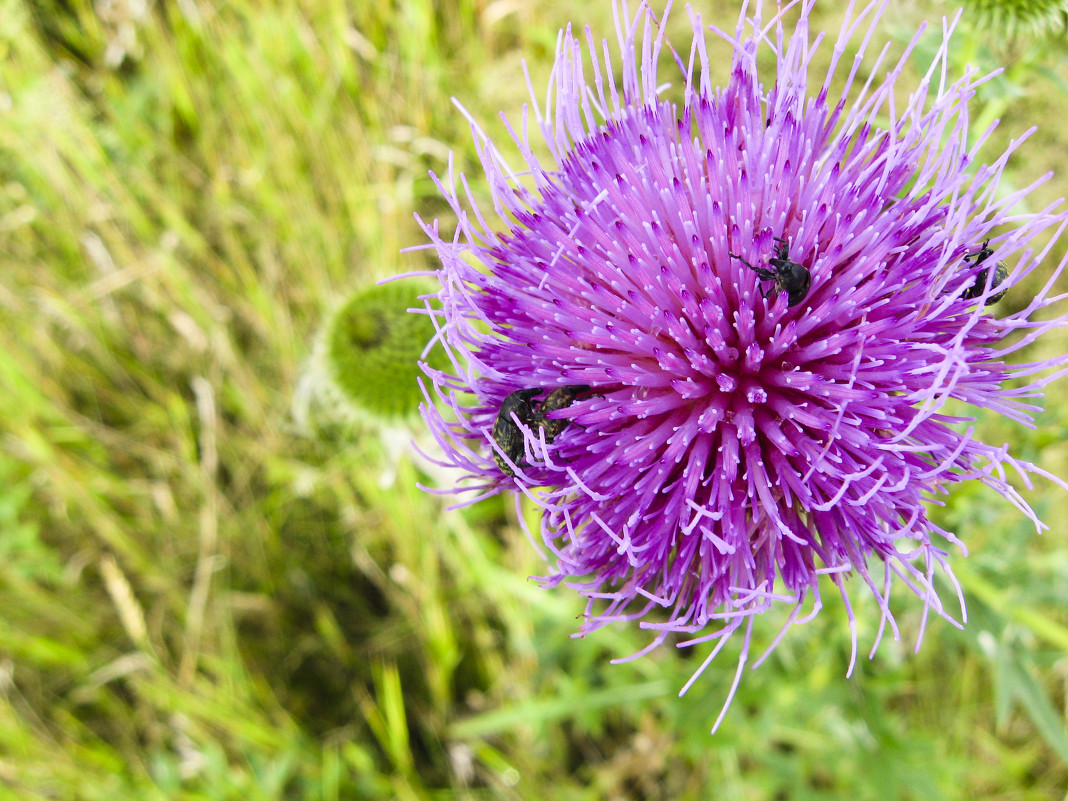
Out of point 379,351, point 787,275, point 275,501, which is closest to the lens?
point 787,275

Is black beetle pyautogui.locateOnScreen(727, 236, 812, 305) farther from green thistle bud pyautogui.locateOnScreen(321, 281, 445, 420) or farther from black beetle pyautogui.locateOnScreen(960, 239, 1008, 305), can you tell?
green thistle bud pyautogui.locateOnScreen(321, 281, 445, 420)

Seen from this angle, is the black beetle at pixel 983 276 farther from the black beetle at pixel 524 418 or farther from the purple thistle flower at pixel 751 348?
the black beetle at pixel 524 418

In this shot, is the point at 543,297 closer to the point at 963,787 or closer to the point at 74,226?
the point at 963,787

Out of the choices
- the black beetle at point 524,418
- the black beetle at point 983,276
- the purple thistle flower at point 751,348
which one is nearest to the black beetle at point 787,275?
the purple thistle flower at point 751,348

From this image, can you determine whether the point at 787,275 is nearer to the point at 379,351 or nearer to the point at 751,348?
the point at 751,348

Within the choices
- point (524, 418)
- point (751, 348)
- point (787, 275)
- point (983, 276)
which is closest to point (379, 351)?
point (524, 418)

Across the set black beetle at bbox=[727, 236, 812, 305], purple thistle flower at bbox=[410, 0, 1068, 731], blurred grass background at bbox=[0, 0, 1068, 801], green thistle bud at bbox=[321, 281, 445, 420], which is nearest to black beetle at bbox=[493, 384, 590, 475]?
purple thistle flower at bbox=[410, 0, 1068, 731]

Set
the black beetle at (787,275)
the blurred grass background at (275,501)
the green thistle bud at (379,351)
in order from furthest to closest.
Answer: the blurred grass background at (275,501)
the green thistle bud at (379,351)
the black beetle at (787,275)
